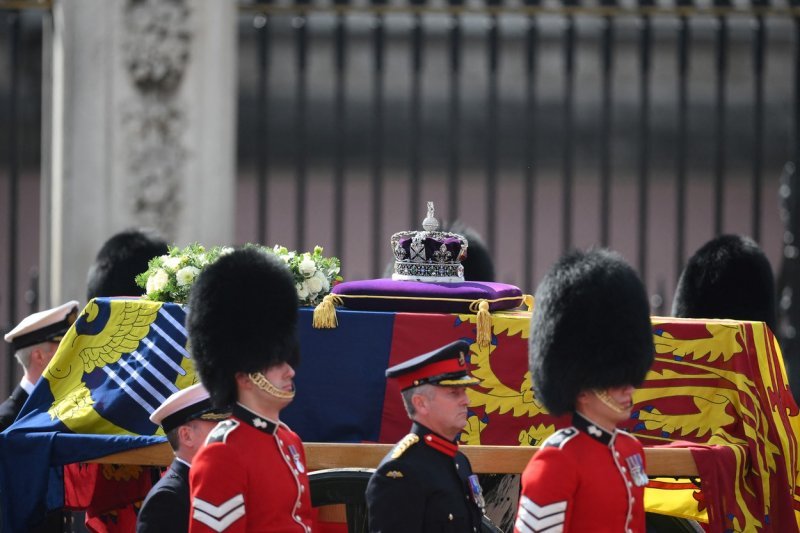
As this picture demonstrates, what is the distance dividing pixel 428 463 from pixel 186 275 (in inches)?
49.6

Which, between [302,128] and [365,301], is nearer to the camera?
[365,301]

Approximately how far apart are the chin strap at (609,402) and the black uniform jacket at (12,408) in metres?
2.23

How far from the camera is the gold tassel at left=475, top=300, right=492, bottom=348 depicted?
4.42 meters

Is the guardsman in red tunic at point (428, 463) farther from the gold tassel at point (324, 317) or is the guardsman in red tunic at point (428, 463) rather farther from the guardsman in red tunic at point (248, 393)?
the gold tassel at point (324, 317)

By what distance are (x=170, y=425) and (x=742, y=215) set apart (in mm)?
7385

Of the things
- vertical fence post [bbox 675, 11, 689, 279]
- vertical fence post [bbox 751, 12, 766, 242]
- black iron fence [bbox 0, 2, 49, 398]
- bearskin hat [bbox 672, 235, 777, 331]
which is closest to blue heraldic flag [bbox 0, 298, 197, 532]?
bearskin hat [bbox 672, 235, 777, 331]

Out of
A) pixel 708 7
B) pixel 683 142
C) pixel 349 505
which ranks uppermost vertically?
pixel 708 7

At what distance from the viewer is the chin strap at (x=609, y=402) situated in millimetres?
3473

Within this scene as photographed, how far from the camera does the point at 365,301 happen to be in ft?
15.0

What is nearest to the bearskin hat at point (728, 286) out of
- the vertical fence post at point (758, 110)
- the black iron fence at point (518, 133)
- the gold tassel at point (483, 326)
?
the gold tassel at point (483, 326)

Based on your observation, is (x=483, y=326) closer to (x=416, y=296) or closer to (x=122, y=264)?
(x=416, y=296)

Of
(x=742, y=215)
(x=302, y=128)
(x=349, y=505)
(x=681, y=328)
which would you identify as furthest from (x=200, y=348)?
(x=742, y=215)

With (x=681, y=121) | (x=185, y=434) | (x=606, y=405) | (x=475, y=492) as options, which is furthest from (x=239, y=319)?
(x=681, y=121)

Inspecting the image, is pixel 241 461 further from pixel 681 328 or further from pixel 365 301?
pixel 681 328
